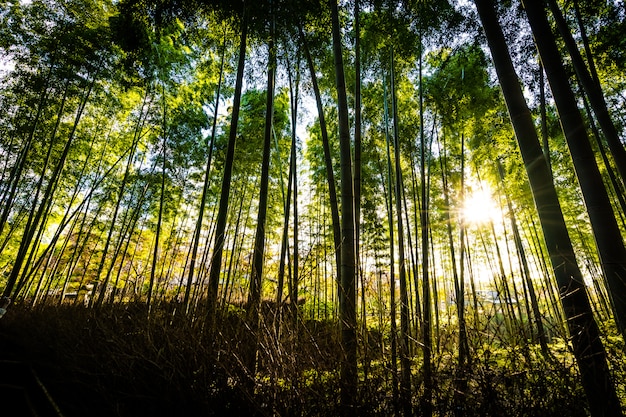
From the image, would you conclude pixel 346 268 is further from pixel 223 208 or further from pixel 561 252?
pixel 223 208

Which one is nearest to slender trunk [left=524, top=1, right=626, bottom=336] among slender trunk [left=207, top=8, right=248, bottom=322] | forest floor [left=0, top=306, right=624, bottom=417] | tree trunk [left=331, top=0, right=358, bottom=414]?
forest floor [left=0, top=306, right=624, bottom=417]

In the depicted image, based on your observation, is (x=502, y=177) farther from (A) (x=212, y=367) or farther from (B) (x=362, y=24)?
(A) (x=212, y=367)

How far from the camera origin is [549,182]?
4.77 ft

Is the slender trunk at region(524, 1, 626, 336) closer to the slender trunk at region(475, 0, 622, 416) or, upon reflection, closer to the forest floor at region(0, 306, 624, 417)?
the slender trunk at region(475, 0, 622, 416)

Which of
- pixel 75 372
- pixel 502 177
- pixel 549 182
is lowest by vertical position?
pixel 75 372

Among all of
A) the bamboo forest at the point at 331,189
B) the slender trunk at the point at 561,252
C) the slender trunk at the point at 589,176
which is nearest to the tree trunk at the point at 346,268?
the bamboo forest at the point at 331,189

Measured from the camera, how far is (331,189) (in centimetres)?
245

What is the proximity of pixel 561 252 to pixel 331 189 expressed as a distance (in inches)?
63.1

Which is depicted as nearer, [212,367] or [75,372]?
[212,367]

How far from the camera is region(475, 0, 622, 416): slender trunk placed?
121 cm

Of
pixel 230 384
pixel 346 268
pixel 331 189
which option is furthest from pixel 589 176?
pixel 230 384

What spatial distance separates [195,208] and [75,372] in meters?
5.34

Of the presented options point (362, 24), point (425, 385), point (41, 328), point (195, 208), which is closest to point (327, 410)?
point (425, 385)

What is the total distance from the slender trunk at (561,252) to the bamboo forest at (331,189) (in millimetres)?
10
